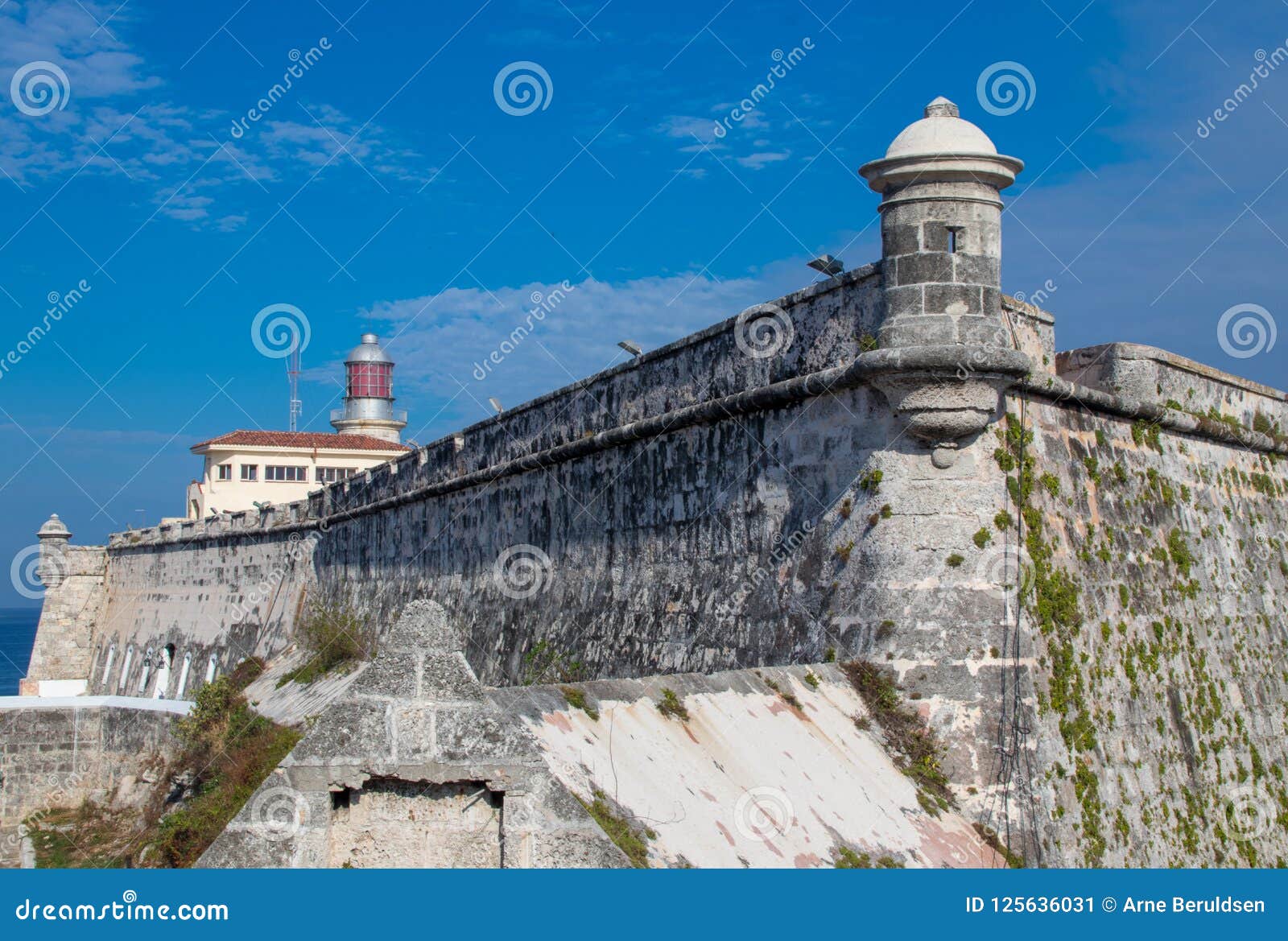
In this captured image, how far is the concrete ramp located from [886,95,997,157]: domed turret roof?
318cm

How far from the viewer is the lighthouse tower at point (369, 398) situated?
4356 centimetres

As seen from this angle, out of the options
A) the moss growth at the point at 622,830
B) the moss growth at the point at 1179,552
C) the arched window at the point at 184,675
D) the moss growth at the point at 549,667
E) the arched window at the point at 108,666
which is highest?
the arched window at the point at 108,666

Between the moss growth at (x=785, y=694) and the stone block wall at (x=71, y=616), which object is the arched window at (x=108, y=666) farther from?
the moss growth at (x=785, y=694)

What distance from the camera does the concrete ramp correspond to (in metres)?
5.65

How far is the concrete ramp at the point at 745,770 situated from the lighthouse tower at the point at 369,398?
122 feet

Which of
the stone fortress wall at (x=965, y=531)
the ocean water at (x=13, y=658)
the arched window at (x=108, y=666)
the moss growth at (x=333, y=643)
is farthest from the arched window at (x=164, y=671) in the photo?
the ocean water at (x=13, y=658)

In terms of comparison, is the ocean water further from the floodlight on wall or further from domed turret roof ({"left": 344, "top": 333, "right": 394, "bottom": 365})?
the floodlight on wall

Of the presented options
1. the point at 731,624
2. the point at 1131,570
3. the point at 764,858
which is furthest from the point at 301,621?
the point at 764,858

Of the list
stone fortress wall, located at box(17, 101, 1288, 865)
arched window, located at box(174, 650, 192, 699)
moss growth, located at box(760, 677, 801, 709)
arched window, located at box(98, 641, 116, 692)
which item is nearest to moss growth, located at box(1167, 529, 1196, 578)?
stone fortress wall, located at box(17, 101, 1288, 865)

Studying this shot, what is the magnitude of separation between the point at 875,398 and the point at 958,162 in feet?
4.87

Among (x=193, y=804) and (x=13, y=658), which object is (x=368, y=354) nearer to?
(x=193, y=804)

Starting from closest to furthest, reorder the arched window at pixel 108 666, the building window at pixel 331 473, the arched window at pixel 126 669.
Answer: the arched window at pixel 126 669, the arched window at pixel 108 666, the building window at pixel 331 473

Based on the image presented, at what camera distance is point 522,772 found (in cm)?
451

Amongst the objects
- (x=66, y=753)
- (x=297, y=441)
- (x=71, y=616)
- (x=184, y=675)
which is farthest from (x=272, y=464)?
(x=66, y=753)
